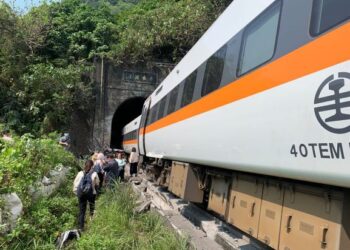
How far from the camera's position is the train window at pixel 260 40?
16.1 ft

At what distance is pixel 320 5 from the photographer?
13.2ft

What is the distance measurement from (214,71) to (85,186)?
4.47 metres

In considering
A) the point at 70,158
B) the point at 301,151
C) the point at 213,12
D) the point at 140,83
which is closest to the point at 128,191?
the point at 70,158

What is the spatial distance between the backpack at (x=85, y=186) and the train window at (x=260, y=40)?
17.9 ft

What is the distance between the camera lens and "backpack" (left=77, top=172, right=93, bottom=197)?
33.8ft

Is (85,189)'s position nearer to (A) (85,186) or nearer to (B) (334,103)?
(A) (85,186)

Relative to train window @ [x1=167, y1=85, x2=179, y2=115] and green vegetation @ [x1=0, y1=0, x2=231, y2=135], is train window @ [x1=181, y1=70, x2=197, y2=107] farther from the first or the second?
green vegetation @ [x1=0, y1=0, x2=231, y2=135]

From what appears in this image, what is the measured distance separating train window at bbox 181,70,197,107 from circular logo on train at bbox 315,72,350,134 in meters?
4.94

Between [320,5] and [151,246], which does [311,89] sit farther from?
[151,246]

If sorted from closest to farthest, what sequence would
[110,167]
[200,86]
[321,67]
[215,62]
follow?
[321,67], [215,62], [200,86], [110,167]

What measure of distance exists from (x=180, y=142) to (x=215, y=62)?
221 cm

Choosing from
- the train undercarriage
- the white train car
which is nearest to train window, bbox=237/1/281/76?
the train undercarriage

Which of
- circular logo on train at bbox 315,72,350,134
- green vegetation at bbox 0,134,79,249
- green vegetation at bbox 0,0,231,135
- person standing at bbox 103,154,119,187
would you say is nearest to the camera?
circular logo on train at bbox 315,72,350,134

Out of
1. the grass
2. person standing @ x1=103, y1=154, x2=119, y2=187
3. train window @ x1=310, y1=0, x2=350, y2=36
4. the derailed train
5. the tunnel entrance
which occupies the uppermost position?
the tunnel entrance
